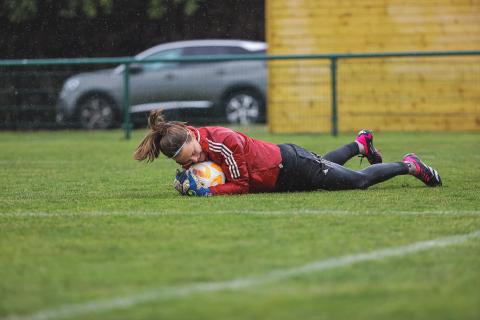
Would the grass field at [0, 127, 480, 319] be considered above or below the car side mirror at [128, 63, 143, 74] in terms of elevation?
below

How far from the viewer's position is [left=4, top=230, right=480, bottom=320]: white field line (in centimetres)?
367

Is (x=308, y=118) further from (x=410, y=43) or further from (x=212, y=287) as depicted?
(x=212, y=287)

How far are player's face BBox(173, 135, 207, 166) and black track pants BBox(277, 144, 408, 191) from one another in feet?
2.12

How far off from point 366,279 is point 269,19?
1403 centimetres

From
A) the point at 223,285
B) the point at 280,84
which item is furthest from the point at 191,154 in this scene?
the point at 280,84

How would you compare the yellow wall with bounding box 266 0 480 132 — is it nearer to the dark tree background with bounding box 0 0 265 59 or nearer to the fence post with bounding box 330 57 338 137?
the fence post with bounding box 330 57 338 137

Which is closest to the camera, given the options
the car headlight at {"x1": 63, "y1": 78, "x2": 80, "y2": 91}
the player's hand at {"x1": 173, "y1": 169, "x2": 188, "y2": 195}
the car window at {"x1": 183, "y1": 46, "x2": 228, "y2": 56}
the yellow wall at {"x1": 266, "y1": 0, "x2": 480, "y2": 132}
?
the player's hand at {"x1": 173, "y1": 169, "x2": 188, "y2": 195}

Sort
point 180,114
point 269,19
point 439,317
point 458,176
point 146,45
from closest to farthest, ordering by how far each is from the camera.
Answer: point 439,317 < point 458,176 < point 180,114 < point 269,19 < point 146,45

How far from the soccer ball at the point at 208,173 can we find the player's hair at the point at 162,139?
21 cm

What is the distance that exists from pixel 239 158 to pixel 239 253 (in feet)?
7.80

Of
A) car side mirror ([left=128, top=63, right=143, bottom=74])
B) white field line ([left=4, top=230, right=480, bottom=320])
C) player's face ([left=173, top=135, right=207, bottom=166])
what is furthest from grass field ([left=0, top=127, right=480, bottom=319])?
car side mirror ([left=128, top=63, right=143, bottom=74])

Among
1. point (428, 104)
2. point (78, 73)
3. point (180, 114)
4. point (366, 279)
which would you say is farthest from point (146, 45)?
point (366, 279)

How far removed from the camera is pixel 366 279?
4156 millimetres

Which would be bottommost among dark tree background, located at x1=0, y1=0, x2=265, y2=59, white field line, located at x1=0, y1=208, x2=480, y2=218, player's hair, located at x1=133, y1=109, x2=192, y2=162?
white field line, located at x1=0, y1=208, x2=480, y2=218
